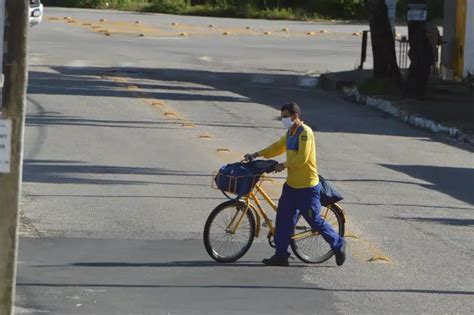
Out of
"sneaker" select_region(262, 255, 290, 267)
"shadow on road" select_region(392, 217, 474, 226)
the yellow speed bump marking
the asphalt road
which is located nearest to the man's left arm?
"sneaker" select_region(262, 255, 290, 267)

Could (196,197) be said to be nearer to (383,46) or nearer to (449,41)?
(383,46)

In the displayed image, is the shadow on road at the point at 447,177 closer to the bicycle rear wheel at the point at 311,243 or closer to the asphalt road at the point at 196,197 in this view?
the asphalt road at the point at 196,197

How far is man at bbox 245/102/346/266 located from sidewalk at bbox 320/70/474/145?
10.6 m

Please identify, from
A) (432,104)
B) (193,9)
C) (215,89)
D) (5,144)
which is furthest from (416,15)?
(193,9)

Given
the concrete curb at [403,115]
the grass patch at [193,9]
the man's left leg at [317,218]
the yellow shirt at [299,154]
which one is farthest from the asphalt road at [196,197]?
the grass patch at [193,9]

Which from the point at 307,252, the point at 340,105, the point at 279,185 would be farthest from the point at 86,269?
the point at 340,105

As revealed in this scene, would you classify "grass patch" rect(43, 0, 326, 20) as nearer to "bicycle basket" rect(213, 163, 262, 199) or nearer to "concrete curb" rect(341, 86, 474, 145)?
"concrete curb" rect(341, 86, 474, 145)

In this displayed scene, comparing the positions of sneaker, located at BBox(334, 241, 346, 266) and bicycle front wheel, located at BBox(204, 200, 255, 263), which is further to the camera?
bicycle front wheel, located at BBox(204, 200, 255, 263)

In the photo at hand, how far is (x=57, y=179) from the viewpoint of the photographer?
1538 centimetres

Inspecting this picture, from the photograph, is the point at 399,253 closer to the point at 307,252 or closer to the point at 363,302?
the point at 307,252

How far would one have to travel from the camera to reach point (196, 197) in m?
14.4

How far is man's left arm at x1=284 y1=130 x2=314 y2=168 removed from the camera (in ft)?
34.6

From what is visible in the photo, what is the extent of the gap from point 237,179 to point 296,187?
1.75 ft

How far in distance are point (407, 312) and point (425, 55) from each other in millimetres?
17092
